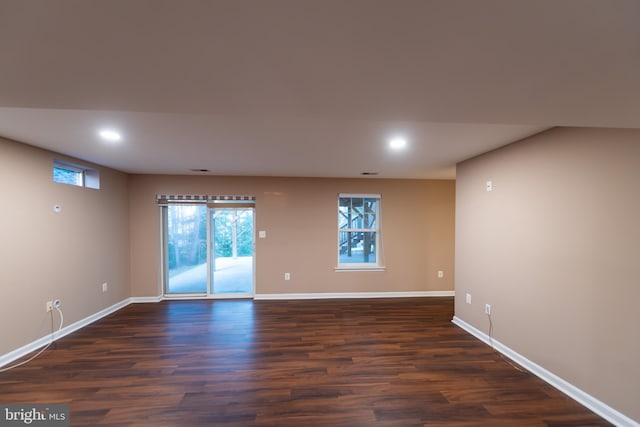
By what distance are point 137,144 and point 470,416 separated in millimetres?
3713

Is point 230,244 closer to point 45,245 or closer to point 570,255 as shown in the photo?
point 45,245

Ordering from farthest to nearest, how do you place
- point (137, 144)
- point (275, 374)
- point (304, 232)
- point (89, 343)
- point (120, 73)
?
1. point (304, 232)
2. point (89, 343)
3. point (137, 144)
4. point (275, 374)
5. point (120, 73)

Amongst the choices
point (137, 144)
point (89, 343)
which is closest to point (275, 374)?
point (89, 343)

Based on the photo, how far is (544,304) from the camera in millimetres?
2236

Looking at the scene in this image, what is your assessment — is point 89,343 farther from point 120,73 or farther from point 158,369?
point 120,73

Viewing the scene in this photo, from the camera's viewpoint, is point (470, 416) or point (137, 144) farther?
point (137, 144)

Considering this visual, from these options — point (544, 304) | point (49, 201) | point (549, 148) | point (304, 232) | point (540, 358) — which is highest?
point (549, 148)

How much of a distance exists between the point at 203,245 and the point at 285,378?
3.18 m

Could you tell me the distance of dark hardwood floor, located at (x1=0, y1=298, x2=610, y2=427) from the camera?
6.01 ft

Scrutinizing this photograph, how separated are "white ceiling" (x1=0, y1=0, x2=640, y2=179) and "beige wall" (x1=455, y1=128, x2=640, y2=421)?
0.47m

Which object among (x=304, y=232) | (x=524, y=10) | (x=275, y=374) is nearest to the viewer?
(x=524, y=10)

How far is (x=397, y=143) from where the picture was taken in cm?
254

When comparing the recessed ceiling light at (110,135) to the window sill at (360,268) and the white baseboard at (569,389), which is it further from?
the white baseboard at (569,389)

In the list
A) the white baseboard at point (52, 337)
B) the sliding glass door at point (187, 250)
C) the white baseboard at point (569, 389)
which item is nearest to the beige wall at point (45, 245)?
the white baseboard at point (52, 337)
